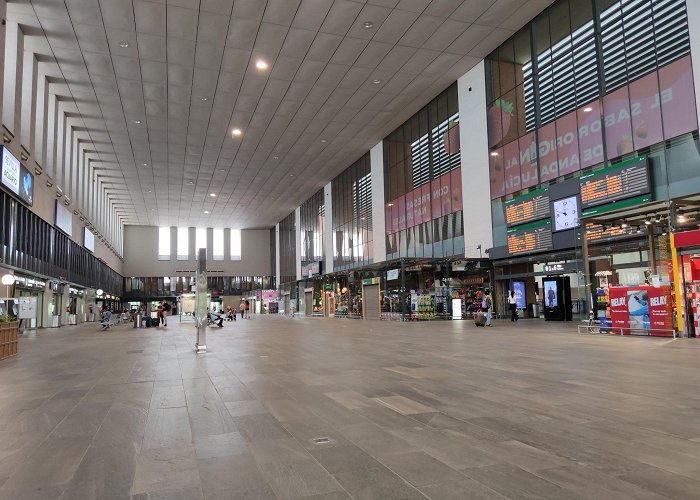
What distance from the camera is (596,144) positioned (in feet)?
53.2

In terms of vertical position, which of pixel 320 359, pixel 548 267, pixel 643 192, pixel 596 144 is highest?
pixel 596 144

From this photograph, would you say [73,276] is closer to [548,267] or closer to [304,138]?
[304,138]

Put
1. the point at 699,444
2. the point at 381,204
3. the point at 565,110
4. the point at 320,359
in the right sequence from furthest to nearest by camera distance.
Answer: the point at 381,204, the point at 565,110, the point at 320,359, the point at 699,444

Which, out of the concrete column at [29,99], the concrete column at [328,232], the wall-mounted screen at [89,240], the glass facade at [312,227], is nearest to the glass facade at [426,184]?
the concrete column at [328,232]

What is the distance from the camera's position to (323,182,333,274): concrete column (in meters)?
40.1

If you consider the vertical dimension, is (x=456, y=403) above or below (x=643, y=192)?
below

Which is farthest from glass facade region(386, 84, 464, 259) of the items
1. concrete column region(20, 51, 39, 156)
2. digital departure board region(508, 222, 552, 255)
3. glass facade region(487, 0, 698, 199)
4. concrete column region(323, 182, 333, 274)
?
concrete column region(20, 51, 39, 156)

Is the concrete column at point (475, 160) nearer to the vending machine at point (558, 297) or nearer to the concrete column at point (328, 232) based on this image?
the vending machine at point (558, 297)

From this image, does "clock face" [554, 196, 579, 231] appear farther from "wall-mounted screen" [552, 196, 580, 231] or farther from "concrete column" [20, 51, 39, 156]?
"concrete column" [20, 51, 39, 156]

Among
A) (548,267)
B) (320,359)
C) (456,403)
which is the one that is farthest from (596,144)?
(456,403)

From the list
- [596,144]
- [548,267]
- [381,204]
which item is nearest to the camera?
[596,144]

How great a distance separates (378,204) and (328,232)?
32.8ft

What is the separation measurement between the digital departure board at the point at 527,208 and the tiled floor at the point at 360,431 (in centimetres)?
1149

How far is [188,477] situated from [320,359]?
5.97m
